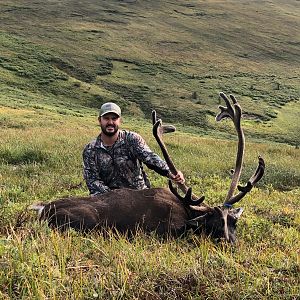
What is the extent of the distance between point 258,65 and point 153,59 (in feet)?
52.7

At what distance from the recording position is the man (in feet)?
25.3

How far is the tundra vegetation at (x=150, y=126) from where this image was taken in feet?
12.4

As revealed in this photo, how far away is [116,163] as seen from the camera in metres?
7.86

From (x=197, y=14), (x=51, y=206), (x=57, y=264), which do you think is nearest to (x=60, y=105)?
(x=51, y=206)

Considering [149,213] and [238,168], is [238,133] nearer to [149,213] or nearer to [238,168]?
[238,168]

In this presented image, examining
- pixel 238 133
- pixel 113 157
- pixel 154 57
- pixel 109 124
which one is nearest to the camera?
pixel 238 133

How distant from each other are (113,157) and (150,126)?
2677 cm

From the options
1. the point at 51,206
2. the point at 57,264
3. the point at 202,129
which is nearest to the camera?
the point at 57,264

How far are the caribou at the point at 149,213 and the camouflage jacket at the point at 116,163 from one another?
1.09 m

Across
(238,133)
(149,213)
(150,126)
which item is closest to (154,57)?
(150,126)

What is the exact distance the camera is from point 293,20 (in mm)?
99062

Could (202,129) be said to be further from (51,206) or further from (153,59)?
(51,206)

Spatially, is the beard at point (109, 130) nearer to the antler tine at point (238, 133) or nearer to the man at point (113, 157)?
the man at point (113, 157)

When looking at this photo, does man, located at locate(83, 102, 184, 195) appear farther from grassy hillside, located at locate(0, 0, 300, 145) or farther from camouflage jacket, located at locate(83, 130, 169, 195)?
grassy hillside, located at locate(0, 0, 300, 145)
